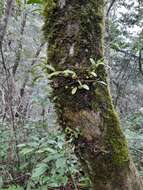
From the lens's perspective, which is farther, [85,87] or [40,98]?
[40,98]

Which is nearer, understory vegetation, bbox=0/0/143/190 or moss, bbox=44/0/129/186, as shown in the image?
moss, bbox=44/0/129/186

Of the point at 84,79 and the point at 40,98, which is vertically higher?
the point at 40,98

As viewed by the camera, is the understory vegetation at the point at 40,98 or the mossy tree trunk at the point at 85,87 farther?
the understory vegetation at the point at 40,98

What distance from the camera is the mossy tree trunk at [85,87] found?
5.50 feet

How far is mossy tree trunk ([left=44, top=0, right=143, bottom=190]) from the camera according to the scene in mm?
1676

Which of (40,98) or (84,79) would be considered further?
(40,98)

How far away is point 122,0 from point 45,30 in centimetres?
708

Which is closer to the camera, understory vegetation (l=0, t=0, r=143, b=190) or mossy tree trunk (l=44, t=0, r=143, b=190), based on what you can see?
mossy tree trunk (l=44, t=0, r=143, b=190)

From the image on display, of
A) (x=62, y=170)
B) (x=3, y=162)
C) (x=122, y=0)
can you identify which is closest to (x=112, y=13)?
(x=122, y=0)

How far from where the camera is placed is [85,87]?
1.64 m

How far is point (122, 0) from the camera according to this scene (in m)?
8.43

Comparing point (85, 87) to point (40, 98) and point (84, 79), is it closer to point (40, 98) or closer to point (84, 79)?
point (84, 79)

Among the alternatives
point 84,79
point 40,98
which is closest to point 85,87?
point 84,79

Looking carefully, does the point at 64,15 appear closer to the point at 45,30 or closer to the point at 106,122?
the point at 45,30
